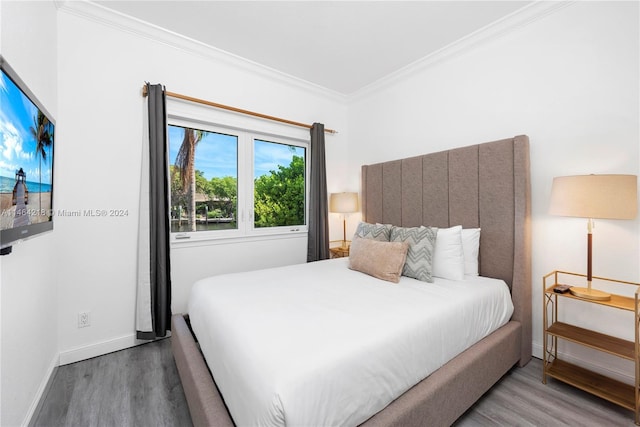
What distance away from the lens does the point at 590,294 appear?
175cm

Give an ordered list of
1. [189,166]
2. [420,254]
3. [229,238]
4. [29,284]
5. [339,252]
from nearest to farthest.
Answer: [29,284]
[420,254]
[189,166]
[229,238]
[339,252]

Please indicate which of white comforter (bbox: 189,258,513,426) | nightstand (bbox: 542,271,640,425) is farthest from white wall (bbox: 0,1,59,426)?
nightstand (bbox: 542,271,640,425)

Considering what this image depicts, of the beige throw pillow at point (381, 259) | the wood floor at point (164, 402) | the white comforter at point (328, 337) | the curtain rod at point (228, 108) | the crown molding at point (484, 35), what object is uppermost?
the crown molding at point (484, 35)

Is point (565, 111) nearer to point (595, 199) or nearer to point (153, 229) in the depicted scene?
point (595, 199)

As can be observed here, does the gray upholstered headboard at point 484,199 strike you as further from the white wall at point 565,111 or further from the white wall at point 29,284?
the white wall at point 29,284

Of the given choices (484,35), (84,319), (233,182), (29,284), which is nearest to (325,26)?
A: (484,35)

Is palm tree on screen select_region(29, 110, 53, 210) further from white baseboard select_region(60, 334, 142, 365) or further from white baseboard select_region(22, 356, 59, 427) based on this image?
white baseboard select_region(60, 334, 142, 365)

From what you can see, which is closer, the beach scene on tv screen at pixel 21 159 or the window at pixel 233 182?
the beach scene on tv screen at pixel 21 159

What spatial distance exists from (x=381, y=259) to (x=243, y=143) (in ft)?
6.66

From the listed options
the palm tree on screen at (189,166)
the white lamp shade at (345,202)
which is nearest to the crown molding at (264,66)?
the palm tree on screen at (189,166)

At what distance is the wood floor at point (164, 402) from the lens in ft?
5.12

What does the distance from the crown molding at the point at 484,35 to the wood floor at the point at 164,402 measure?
8.85ft

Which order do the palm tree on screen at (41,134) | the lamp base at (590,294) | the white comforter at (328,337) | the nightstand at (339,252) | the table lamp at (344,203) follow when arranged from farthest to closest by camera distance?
1. the table lamp at (344,203)
2. the nightstand at (339,252)
3. the lamp base at (590,294)
4. the palm tree on screen at (41,134)
5. the white comforter at (328,337)

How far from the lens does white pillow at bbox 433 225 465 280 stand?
7.19ft
